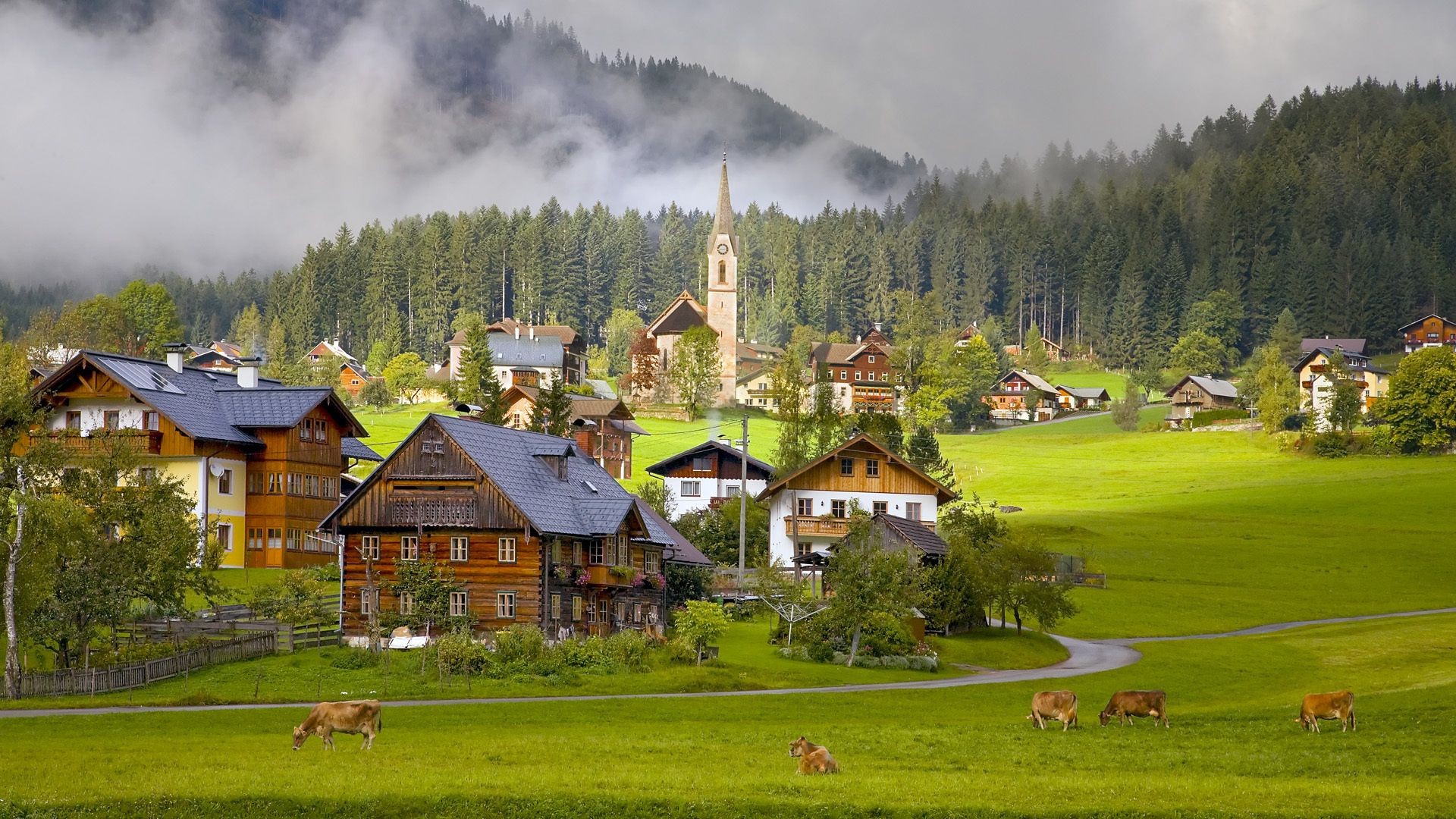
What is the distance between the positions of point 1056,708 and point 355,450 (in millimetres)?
57174

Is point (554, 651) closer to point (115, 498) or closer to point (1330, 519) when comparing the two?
point (115, 498)

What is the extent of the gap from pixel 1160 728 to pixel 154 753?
21720mm

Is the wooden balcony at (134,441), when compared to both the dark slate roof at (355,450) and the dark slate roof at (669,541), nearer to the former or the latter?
the dark slate roof at (355,450)

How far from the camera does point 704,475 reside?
343 ft

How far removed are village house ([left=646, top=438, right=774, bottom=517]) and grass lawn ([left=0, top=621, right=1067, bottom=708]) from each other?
44110 millimetres

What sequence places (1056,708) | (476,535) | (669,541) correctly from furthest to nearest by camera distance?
(669,541)
(476,535)
(1056,708)

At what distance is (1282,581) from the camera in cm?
8769

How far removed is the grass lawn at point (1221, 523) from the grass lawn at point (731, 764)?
38037mm

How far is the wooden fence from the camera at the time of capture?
141 ft

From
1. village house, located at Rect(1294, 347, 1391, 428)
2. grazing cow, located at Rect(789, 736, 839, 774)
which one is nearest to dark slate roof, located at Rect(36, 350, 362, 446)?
grazing cow, located at Rect(789, 736, 839, 774)

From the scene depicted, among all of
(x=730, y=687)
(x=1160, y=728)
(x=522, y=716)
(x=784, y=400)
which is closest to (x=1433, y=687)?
(x=1160, y=728)

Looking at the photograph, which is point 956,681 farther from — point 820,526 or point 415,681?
point 820,526

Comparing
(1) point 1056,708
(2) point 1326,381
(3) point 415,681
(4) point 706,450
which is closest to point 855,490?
(4) point 706,450

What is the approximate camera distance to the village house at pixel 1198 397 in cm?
18375
